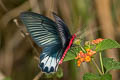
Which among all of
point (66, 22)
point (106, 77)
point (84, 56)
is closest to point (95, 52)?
point (84, 56)

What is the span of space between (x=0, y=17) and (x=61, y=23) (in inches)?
67.6

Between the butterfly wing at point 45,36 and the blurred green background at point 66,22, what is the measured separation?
95 cm

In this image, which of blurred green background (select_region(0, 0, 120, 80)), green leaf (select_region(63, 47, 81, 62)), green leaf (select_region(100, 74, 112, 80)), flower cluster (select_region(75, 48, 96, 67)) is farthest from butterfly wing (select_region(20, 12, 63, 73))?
blurred green background (select_region(0, 0, 120, 80))

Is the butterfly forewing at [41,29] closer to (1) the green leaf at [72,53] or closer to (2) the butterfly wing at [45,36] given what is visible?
(2) the butterfly wing at [45,36]

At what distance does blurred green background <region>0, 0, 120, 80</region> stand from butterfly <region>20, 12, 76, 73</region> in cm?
95

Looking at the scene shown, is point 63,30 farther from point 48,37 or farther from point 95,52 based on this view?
point 95,52

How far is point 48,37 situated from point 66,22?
1283 millimetres

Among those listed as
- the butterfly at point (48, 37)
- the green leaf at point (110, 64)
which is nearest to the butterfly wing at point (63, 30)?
→ the butterfly at point (48, 37)

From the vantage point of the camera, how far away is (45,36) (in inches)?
70.6

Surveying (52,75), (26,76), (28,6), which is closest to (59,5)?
(28,6)

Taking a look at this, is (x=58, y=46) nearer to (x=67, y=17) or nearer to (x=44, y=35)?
(x=44, y=35)

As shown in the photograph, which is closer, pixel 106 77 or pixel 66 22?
pixel 106 77

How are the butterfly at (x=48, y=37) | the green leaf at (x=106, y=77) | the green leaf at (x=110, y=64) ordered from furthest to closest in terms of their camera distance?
the butterfly at (x=48, y=37)
the green leaf at (x=110, y=64)
the green leaf at (x=106, y=77)

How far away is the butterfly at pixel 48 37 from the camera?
172 centimetres
